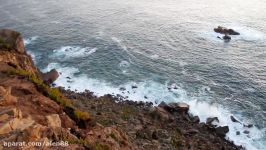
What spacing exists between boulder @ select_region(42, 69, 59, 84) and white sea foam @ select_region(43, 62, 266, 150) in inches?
48.0

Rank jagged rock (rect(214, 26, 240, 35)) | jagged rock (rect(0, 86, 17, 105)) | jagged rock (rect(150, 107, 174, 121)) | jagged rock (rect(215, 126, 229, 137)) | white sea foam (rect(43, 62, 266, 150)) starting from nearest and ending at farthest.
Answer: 1. jagged rock (rect(0, 86, 17, 105))
2. white sea foam (rect(43, 62, 266, 150))
3. jagged rock (rect(215, 126, 229, 137))
4. jagged rock (rect(150, 107, 174, 121))
5. jagged rock (rect(214, 26, 240, 35))

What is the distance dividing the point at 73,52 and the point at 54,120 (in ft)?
198

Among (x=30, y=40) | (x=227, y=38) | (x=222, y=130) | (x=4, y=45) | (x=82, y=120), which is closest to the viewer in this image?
(x=82, y=120)

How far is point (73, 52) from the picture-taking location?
3644 inches

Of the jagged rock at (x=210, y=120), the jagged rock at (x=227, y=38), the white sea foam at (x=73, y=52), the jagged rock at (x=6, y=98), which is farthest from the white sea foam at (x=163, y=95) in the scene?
the jagged rock at (x=6, y=98)

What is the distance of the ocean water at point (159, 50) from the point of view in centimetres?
7206

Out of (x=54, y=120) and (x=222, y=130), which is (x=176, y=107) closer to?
(x=222, y=130)

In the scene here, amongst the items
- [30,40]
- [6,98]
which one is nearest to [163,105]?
[6,98]

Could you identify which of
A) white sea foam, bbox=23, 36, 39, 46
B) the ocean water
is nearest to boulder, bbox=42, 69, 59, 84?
the ocean water

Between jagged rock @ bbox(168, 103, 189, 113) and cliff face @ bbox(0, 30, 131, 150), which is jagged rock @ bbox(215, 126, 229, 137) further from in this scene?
cliff face @ bbox(0, 30, 131, 150)

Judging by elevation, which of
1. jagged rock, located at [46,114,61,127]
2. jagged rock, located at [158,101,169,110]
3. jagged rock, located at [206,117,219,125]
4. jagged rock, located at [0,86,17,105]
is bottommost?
jagged rock, located at [206,117,219,125]

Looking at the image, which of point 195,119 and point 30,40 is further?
point 30,40

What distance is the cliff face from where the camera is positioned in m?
26.6

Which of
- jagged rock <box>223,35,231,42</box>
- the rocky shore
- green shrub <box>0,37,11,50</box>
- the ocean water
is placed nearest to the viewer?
the rocky shore
